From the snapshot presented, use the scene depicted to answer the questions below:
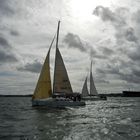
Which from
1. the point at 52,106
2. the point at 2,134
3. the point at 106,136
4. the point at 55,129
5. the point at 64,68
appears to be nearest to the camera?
the point at 106,136

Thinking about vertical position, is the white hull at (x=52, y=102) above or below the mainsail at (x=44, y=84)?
below

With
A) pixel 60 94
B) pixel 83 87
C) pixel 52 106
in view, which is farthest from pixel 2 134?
pixel 83 87

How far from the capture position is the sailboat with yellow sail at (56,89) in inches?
2158

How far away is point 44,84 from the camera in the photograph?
55562 mm

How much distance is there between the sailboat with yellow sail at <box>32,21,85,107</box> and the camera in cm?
5481

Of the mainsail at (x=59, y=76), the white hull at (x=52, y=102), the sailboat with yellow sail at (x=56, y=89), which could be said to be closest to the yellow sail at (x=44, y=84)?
the sailboat with yellow sail at (x=56, y=89)

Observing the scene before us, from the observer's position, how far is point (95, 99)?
114 m

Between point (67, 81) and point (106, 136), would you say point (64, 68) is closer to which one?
point (67, 81)

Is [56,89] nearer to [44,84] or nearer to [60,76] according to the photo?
[60,76]

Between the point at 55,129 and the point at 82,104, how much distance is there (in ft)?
114

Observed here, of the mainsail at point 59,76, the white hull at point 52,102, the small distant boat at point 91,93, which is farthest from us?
the small distant boat at point 91,93

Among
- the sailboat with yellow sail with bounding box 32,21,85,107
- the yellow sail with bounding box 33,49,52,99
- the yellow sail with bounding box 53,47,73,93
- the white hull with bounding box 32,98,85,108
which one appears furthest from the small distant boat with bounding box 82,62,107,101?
the yellow sail with bounding box 33,49,52,99

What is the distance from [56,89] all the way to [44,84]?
11.5ft

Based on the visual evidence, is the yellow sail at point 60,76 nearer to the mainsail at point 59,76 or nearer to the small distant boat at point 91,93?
the mainsail at point 59,76
